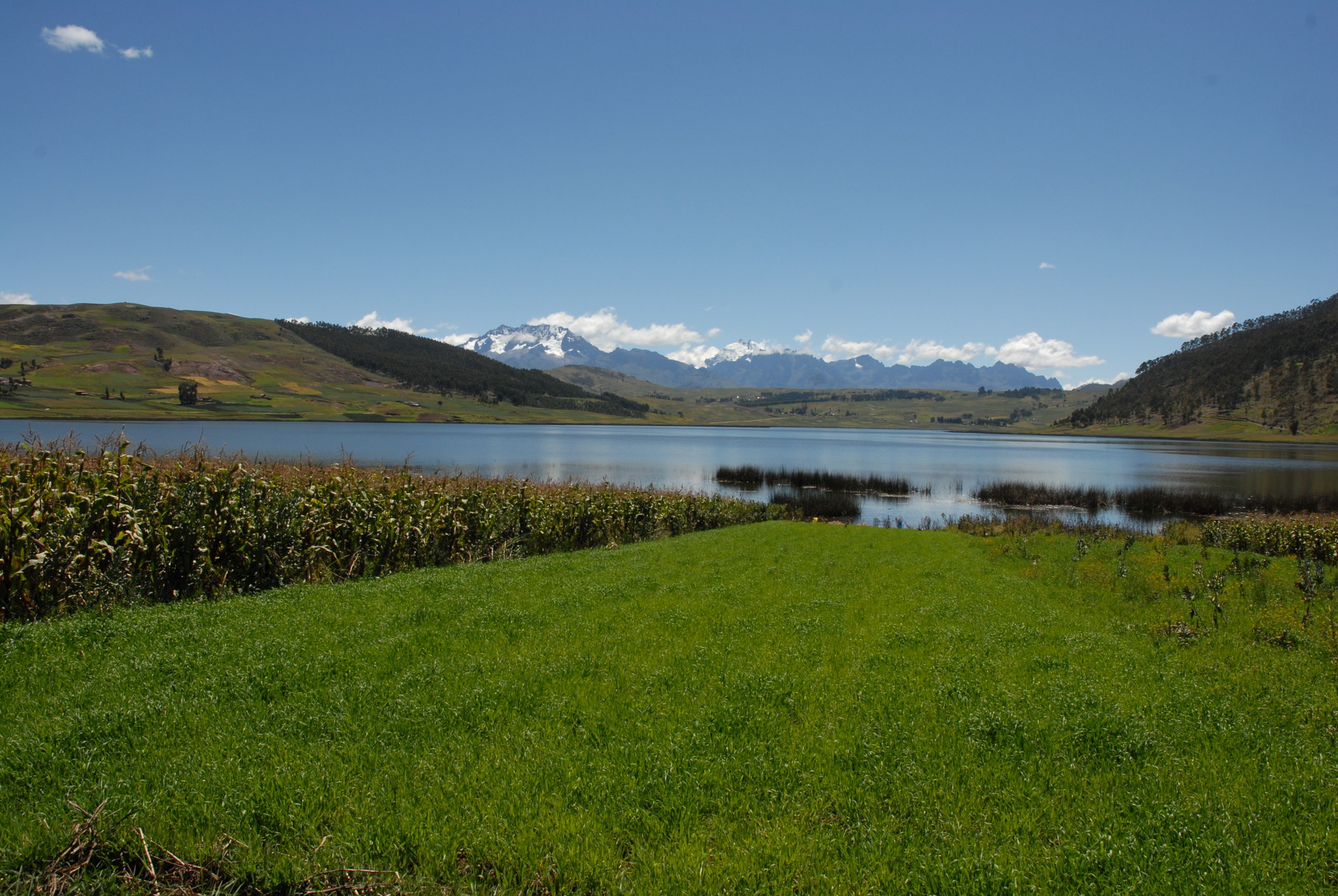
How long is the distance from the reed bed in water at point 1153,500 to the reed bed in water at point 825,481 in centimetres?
612

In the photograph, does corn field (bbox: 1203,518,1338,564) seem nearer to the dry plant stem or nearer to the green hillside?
the dry plant stem

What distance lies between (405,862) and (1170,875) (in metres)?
4.78

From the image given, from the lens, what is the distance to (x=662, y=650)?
25.0 feet

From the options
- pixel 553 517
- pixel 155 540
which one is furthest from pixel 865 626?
pixel 553 517

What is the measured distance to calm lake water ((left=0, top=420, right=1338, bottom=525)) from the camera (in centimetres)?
5159

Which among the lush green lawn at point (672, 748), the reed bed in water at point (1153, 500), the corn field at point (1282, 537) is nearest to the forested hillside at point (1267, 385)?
the reed bed in water at point (1153, 500)

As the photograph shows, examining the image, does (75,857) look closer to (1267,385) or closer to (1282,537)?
(1282,537)

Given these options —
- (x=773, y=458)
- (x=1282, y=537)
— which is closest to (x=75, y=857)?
(x=1282, y=537)

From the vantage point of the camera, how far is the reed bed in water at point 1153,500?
4172 centimetres

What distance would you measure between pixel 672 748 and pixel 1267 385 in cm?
22794

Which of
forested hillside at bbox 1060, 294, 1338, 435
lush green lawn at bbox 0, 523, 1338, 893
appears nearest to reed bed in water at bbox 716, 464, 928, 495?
lush green lawn at bbox 0, 523, 1338, 893

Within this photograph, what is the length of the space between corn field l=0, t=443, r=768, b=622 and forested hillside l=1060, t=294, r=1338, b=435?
18713 cm

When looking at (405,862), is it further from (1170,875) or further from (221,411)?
(221,411)

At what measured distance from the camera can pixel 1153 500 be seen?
1752 inches
